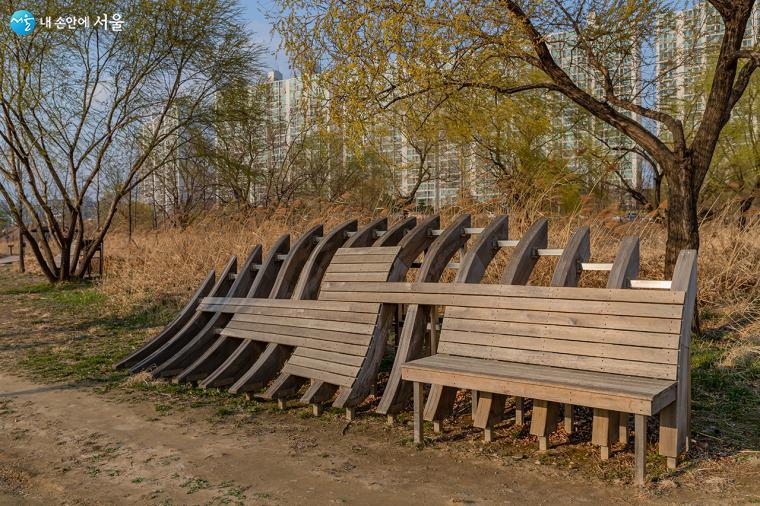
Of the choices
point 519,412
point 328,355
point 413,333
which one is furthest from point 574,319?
point 328,355

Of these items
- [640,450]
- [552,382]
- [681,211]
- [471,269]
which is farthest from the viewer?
[681,211]

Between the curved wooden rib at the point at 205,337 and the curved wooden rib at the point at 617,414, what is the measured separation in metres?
3.98

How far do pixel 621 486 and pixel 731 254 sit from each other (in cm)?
556

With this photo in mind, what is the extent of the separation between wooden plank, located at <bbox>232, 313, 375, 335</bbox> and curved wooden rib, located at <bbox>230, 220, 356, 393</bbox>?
0.23 meters

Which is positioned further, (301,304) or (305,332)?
(301,304)

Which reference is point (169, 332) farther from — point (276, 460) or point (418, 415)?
point (418, 415)

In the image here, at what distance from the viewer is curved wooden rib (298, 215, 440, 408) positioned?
495 centimetres

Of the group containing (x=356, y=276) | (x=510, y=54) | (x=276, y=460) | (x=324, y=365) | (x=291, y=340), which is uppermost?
(x=510, y=54)

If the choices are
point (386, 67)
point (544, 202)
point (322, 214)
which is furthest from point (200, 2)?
point (544, 202)

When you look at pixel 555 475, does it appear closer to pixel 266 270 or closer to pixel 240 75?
pixel 266 270

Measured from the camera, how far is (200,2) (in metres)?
15.1

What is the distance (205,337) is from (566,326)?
13.0 ft

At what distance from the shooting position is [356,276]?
5.59m

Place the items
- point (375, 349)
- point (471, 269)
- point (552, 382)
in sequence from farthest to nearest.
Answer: point (375, 349) < point (471, 269) < point (552, 382)
